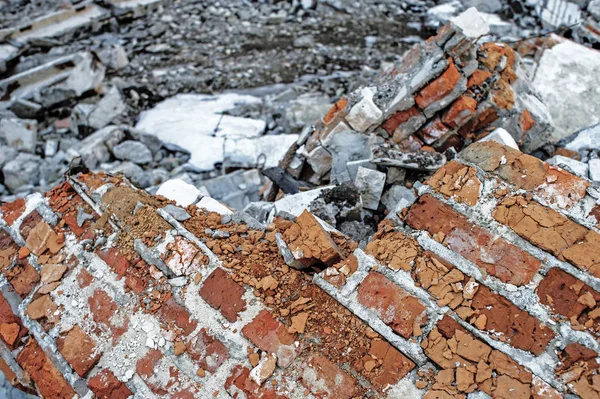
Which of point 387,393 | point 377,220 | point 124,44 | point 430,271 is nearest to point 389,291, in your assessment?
point 430,271

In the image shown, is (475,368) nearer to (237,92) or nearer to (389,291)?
(389,291)

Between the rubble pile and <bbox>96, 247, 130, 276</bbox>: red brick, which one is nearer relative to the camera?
the rubble pile

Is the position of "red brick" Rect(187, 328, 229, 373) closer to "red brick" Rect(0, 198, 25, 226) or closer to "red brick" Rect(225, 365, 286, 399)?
"red brick" Rect(225, 365, 286, 399)

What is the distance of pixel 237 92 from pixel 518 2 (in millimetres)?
4879

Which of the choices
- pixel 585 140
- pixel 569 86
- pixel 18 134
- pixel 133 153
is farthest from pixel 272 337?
pixel 18 134

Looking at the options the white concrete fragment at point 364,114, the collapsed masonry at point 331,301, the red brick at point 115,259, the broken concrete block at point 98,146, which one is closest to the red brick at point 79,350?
the collapsed masonry at point 331,301

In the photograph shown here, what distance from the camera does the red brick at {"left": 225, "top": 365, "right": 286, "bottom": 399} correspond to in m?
1.98

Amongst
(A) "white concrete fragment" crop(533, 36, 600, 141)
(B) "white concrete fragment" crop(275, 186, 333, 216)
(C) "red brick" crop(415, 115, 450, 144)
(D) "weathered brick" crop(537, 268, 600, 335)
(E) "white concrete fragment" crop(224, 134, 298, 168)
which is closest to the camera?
(D) "weathered brick" crop(537, 268, 600, 335)

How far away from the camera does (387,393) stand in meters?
1.92

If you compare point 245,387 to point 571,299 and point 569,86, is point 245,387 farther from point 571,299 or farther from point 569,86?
point 569,86

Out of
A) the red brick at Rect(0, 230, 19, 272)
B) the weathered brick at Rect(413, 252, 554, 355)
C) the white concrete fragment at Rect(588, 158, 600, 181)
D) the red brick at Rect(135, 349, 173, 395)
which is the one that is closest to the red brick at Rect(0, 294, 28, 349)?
the red brick at Rect(0, 230, 19, 272)

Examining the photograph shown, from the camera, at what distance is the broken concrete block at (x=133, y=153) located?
5.41 meters

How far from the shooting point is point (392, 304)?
2.07m

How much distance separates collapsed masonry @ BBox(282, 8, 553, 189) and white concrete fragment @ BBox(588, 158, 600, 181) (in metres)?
0.53
